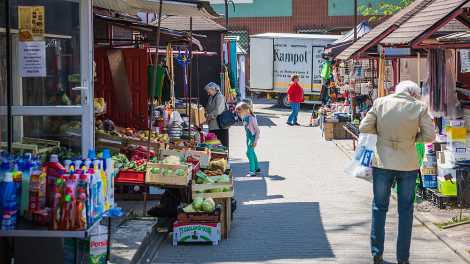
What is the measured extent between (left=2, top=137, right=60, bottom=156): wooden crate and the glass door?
1 cm

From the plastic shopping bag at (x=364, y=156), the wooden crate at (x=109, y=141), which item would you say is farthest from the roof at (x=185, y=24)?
the plastic shopping bag at (x=364, y=156)

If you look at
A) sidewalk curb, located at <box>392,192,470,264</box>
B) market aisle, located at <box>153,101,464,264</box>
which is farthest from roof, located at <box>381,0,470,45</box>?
market aisle, located at <box>153,101,464,264</box>

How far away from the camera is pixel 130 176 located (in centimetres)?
654

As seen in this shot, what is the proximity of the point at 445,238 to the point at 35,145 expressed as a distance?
15.7ft

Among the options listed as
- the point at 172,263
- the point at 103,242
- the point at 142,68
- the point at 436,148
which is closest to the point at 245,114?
the point at 142,68

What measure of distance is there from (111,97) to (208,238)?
13.8 feet

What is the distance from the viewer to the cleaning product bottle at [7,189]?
375 centimetres

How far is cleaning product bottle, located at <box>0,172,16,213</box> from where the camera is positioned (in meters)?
3.75

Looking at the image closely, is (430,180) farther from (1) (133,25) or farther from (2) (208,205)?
(1) (133,25)

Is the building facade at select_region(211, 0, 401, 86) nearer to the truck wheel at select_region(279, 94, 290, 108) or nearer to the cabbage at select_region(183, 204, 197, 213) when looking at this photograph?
the truck wheel at select_region(279, 94, 290, 108)

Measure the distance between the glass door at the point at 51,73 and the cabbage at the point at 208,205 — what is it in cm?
162

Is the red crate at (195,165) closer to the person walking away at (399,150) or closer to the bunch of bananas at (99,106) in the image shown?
the bunch of bananas at (99,106)

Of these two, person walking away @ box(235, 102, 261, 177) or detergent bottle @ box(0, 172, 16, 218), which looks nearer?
detergent bottle @ box(0, 172, 16, 218)

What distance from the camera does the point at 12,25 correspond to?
197 inches
